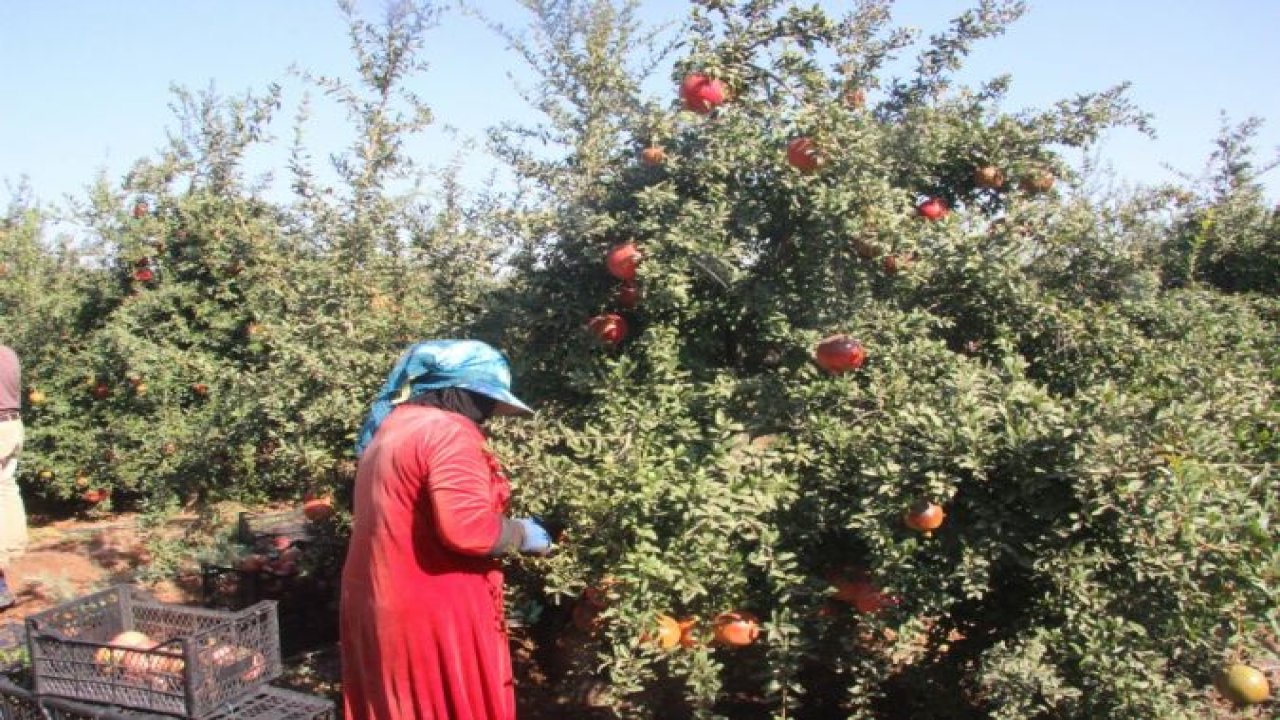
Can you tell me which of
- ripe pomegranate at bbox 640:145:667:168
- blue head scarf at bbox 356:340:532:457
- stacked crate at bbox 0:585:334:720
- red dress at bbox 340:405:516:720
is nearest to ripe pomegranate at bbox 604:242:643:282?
ripe pomegranate at bbox 640:145:667:168

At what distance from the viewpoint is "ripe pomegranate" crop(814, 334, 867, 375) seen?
329 cm

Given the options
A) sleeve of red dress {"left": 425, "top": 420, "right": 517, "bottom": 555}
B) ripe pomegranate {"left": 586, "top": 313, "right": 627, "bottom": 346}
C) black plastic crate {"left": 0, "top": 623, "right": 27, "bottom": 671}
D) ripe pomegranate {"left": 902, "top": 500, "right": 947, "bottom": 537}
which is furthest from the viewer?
ripe pomegranate {"left": 586, "top": 313, "right": 627, "bottom": 346}

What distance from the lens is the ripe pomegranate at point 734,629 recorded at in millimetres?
3053

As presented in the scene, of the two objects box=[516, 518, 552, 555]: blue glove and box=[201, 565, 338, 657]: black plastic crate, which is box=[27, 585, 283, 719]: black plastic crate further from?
box=[201, 565, 338, 657]: black plastic crate

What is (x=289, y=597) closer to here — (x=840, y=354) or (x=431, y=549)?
(x=431, y=549)

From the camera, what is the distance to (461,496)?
2482mm

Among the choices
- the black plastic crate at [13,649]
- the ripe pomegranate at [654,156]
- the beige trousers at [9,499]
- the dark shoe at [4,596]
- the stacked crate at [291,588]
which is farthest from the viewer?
the beige trousers at [9,499]

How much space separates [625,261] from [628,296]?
0.23 metres

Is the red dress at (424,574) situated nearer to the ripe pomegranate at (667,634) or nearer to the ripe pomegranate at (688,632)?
the ripe pomegranate at (667,634)

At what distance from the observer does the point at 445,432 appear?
98.9 inches

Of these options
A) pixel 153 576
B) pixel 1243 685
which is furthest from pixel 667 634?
pixel 153 576

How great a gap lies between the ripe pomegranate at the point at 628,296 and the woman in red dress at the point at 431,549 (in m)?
1.03

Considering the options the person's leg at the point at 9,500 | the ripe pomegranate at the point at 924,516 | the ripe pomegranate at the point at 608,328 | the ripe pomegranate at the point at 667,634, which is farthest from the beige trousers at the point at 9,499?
the ripe pomegranate at the point at 924,516

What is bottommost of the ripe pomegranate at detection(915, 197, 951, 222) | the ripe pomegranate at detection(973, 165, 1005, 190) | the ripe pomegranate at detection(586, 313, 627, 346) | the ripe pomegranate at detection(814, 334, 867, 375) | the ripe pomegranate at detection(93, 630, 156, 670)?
the ripe pomegranate at detection(93, 630, 156, 670)
